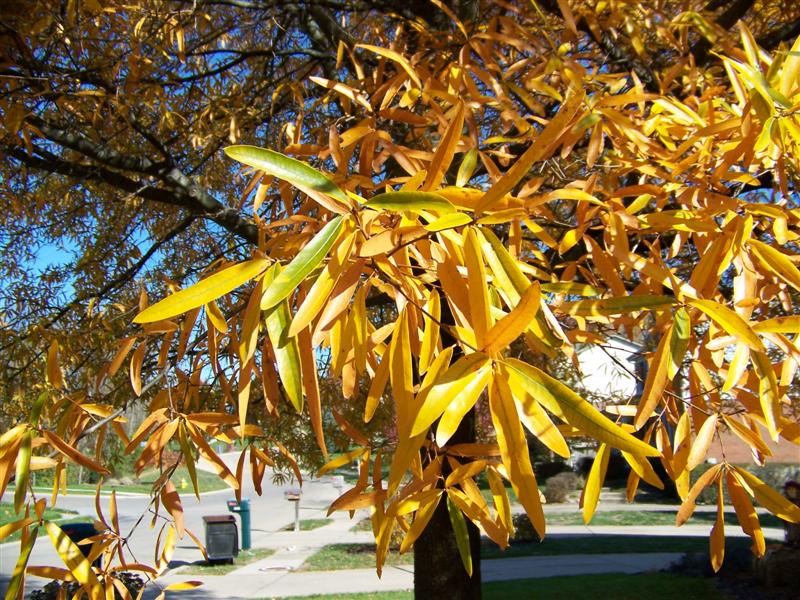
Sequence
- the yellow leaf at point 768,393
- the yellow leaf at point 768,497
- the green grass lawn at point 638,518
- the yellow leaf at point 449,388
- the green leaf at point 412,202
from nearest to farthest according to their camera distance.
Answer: the yellow leaf at point 449,388, the green leaf at point 412,202, the yellow leaf at point 768,393, the yellow leaf at point 768,497, the green grass lawn at point 638,518

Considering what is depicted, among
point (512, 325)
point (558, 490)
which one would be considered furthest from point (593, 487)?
point (558, 490)

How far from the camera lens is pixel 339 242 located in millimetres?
1019

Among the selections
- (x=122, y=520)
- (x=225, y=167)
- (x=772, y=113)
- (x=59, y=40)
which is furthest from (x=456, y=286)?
(x=122, y=520)

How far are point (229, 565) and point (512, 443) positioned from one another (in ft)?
39.7

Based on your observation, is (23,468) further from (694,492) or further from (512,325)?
(694,492)

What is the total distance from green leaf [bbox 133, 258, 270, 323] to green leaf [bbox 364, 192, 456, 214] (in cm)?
22

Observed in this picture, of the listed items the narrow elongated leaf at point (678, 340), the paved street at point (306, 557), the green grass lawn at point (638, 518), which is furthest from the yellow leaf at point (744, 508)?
the green grass lawn at point (638, 518)

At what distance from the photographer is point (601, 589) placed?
804 cm

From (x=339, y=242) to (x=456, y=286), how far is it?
19 centimetres

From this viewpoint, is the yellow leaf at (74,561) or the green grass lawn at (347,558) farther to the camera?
the green grass lawn at (347,558)

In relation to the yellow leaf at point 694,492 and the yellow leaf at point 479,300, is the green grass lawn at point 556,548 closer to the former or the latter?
the yellow leaf at point 694,492

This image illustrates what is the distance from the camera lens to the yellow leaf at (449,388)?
780 millimetres

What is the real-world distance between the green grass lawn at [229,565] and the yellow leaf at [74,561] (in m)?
10.3

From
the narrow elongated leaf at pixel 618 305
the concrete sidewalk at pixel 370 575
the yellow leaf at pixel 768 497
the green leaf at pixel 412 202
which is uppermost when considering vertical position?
the green leaf at pixel 412 202
